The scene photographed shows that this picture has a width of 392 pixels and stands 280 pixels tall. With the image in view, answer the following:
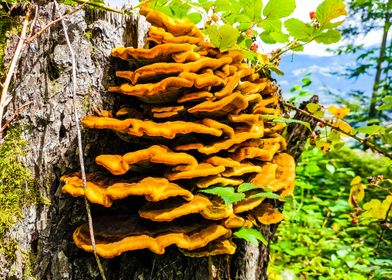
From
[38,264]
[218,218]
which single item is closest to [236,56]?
[218,218]

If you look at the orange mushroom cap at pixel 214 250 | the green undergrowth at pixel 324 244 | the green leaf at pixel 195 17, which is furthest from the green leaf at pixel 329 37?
the green undergrowth at pixel 324 244

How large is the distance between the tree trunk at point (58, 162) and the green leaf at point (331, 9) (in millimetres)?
1199

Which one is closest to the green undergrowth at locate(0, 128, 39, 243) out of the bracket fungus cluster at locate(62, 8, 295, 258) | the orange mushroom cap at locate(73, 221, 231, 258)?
the bracket fungus cluster at locate(62, 8, 295, 258)

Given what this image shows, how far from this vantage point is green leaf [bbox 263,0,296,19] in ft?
6.81

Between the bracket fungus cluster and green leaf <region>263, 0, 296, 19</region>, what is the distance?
348 mm

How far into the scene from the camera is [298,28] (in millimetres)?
2039

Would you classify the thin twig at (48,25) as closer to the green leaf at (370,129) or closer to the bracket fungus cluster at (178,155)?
the bracket fungus cluster at (178,155)

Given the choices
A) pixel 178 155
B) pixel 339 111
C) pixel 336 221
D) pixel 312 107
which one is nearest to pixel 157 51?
pixel 178 155

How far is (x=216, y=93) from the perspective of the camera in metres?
1.91

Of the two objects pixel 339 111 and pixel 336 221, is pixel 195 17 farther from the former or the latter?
pixel 336 221

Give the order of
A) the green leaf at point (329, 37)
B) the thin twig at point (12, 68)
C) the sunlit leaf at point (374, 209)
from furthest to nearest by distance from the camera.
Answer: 1. the sunlit leaf at point (374, 209)
2. the green leaf at point (329, 37)
3. the thin twig at point (12, 68)

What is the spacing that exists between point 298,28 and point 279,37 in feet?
1.14

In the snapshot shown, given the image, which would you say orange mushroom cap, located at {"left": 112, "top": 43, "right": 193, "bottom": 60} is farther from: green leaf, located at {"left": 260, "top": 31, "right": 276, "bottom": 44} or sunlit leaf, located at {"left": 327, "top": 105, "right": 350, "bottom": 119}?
sunlit leaf, located at {"left": 327, "top": 105, "right": 350, "bottom": 119}

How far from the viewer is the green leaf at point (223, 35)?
1.86 m
